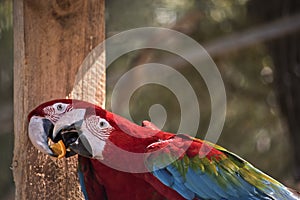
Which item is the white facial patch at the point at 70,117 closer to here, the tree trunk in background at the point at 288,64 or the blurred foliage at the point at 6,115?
the blurred foliage at the point at 6,115

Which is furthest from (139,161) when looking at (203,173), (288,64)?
(288,64)

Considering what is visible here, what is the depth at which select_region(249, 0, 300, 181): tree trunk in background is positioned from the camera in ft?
11.8

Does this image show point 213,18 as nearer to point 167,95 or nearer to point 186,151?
point 167,95

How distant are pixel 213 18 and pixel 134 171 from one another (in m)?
2.21

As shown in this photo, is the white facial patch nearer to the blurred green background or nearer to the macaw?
A: the macaw

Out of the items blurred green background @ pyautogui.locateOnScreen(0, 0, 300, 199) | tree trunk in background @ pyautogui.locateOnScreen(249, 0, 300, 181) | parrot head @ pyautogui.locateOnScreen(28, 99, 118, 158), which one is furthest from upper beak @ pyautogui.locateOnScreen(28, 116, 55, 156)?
tree trunk in background @ pyautogui.locateOnScreen(249, 0, 300, 181)

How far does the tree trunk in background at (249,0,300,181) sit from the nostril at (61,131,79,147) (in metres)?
2.11

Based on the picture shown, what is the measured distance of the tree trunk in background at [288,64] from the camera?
142 inches

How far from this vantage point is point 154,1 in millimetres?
3613

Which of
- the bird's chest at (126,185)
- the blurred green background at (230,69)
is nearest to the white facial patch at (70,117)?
the bird's chest at (126,185)

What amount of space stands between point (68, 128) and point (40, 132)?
0.24ft

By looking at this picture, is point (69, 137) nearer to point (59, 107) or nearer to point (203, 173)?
point (59, 107)

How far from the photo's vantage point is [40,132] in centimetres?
168

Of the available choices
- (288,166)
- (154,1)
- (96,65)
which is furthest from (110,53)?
(288,166)
